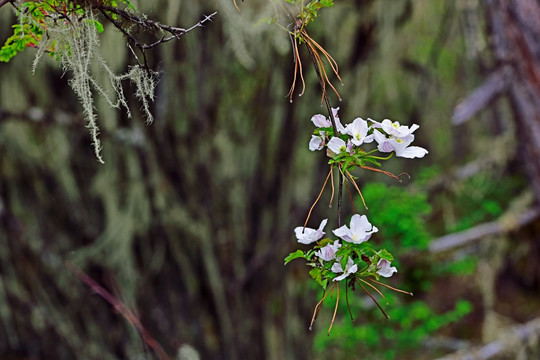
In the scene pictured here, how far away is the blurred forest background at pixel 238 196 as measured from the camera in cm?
204

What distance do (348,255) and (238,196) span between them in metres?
2.04

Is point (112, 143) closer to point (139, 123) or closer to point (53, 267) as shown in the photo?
point (139, 123)

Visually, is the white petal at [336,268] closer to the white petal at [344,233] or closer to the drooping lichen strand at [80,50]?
the white petal at [344,233]

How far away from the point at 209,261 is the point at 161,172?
0.51m

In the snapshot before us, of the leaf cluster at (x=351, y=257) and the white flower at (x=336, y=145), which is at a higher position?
the white flower at (x=336, y=145)

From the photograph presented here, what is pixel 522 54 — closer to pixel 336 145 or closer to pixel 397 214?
pixel 397 214

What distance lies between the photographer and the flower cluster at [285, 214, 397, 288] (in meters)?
0.64

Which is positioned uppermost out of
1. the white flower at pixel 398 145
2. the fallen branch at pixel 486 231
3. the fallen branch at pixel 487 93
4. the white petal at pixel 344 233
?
the fallen branch at pixel 487 93

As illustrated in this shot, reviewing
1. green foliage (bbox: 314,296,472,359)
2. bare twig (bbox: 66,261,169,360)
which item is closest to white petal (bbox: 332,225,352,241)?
bare twig (bbox: 66,261,169,360)

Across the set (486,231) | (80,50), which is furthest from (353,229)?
(486,231)

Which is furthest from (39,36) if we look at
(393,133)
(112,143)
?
(112,143)

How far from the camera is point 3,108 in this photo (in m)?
2.14

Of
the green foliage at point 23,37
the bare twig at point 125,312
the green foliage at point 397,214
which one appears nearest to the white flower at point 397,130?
the green foliage at point 23,37

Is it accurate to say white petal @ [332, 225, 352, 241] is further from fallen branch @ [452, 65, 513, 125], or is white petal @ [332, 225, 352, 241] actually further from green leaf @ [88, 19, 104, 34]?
fallen branch @ [452, 65, 513, 125]
